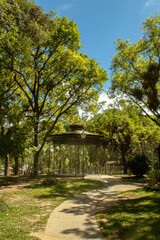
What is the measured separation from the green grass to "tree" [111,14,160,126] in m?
11.2

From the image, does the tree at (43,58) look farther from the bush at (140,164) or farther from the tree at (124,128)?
the bush at (140,164)

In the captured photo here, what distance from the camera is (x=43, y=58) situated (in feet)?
58.5

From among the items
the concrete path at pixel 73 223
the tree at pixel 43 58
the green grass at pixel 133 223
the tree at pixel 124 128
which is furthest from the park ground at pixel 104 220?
the tree at pixel 124 128

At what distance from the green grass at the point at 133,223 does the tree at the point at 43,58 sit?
7.71 metres

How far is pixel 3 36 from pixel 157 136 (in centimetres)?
1974

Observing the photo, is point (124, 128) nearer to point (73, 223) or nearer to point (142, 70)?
point (142, 70)


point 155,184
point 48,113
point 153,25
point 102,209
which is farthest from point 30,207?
point 153,25

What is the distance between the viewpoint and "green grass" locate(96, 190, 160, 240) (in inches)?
165

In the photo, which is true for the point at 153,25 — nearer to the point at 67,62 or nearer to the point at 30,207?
the point at 67,62

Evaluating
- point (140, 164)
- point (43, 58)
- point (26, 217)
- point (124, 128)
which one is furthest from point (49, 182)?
point (124, 128)

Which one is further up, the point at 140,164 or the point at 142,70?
the point at 142,70

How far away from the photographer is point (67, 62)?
1644 cm

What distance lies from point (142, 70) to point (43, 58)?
9.42 metres

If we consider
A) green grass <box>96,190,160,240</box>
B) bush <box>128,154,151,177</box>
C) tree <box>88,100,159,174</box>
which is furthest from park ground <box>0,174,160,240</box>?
tree <box>88,100,159,174</box>
